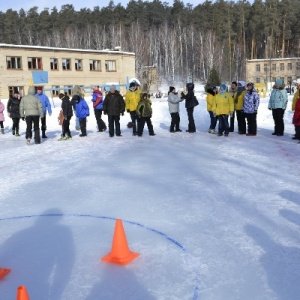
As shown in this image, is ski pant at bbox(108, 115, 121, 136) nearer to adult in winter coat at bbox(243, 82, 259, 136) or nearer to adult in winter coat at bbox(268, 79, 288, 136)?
adult in winter coat at bbox(243, 82, 259, 136)

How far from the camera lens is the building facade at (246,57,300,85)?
61.9 metres

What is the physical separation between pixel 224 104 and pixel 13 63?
3015 centimetres

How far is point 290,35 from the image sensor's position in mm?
67938

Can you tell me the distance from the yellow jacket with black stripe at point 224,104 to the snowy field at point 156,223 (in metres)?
2.10

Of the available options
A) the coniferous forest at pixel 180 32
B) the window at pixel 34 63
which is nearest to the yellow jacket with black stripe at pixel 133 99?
the window at pixel 34 63

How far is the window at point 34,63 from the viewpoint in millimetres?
37281

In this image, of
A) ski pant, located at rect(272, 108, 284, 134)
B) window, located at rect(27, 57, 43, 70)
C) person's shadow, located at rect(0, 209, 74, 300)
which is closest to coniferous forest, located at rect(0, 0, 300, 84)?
window, located at rect(27, 57, 43, 70)

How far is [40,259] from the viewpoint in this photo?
3.51 meters

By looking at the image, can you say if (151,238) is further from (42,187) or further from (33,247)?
(42,187)

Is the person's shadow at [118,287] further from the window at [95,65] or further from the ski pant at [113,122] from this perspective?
the window at [95,65]

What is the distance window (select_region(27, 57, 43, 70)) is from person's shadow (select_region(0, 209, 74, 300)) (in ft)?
116

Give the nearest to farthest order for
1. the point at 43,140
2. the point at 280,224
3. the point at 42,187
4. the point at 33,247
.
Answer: the point at 33,247 < the point at 280,224 < the point at 42,187 < the point at 43,140

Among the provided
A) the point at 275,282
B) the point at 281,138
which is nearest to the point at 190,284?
the point at 275,282

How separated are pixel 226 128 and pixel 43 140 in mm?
5373
